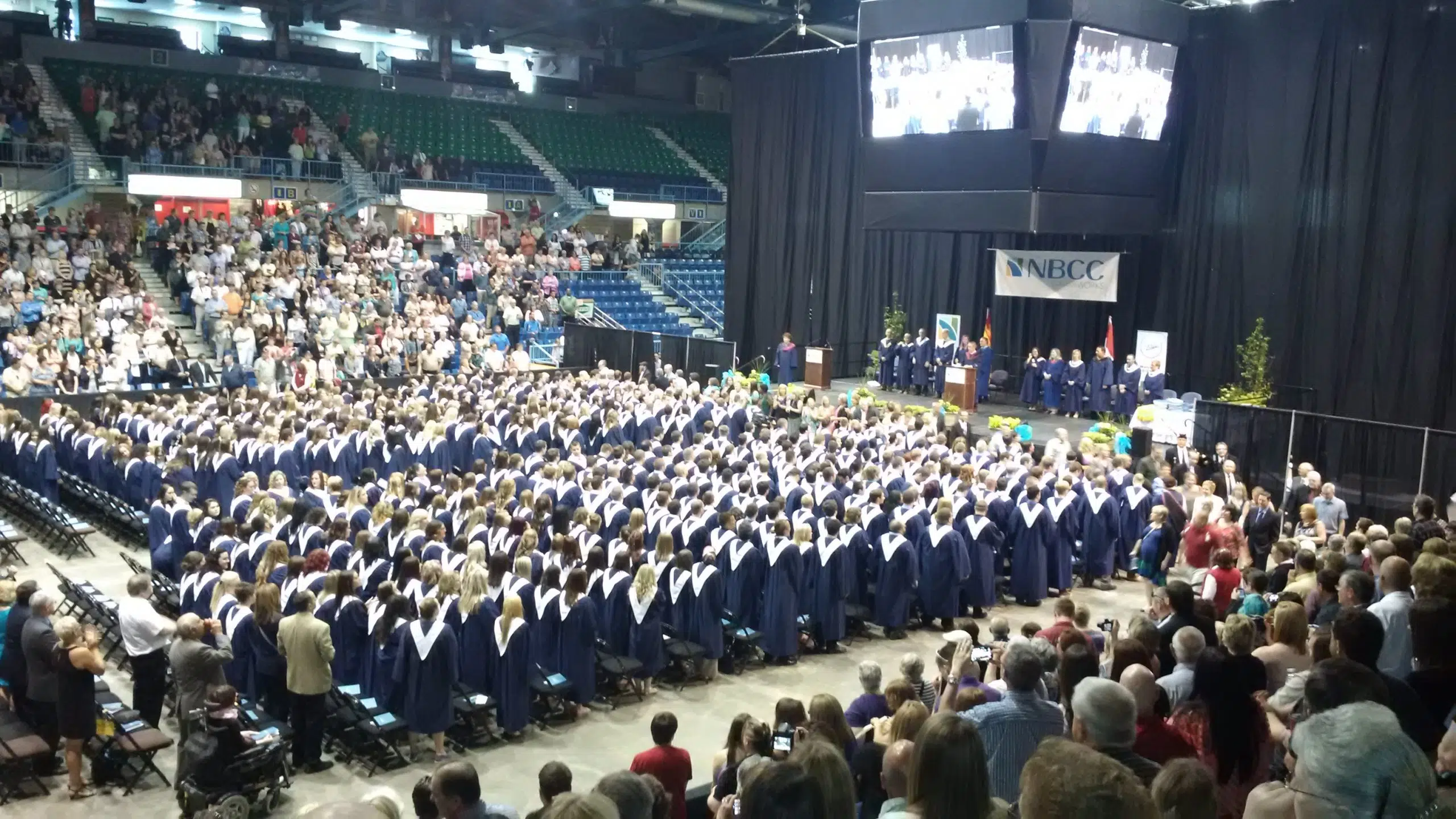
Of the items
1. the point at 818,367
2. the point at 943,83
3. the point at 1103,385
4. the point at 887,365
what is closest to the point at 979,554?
the point at 943,83

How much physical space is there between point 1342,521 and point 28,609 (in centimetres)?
1205

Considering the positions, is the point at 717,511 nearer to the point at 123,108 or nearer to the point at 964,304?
the point at 964,304

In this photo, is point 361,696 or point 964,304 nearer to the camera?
point 361,696

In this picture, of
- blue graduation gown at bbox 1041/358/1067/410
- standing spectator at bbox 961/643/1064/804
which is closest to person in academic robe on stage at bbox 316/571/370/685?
standing spectator at bbox 961/643/1064/804

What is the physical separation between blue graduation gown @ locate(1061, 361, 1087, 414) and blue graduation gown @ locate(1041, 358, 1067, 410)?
0.24 ft

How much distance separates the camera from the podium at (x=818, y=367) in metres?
24.9

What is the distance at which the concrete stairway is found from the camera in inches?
1586

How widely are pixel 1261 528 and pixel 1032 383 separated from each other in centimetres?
1065

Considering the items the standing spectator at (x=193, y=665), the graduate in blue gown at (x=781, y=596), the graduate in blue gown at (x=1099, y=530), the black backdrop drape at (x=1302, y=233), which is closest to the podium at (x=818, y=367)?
the black backdrop drape at (x=1302, y=233)

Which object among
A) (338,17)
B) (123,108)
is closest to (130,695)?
(123,108)

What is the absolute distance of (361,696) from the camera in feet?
29.1

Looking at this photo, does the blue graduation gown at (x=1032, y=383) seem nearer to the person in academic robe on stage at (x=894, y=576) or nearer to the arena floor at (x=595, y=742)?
the arena floor at (x=595, y=742)

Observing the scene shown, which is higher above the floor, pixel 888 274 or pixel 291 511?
pixel 888 274

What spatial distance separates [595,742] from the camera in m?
9.05
